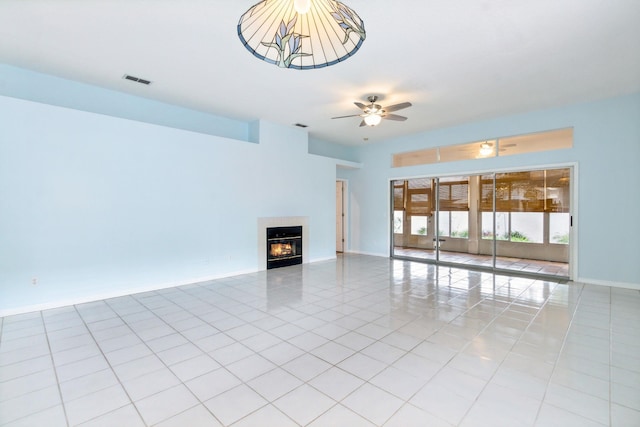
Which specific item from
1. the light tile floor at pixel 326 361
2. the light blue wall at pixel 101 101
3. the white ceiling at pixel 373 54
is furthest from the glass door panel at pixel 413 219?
the light blue wall at pixel 101 101

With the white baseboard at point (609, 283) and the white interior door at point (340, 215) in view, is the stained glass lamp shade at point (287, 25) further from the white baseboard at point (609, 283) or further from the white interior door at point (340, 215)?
the white interior door at point (340, 215)

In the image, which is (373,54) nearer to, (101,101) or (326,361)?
(326,361)

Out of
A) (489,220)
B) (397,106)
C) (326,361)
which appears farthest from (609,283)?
(326,361)

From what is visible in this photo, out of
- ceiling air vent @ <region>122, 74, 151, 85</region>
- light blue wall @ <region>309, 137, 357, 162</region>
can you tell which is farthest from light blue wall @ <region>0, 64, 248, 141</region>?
light blue wall @ <region>309, 137, 357, 162</region>

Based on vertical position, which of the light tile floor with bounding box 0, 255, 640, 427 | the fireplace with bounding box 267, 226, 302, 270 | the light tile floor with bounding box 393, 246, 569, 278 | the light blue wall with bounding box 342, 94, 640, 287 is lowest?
the light tile floor with bounding box 0, 255, 640, 427

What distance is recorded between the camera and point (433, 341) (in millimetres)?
2932

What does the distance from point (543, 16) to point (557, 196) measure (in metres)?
4.09

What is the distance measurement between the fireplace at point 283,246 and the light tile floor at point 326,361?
203cm

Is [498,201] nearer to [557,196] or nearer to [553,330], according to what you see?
[557,196]

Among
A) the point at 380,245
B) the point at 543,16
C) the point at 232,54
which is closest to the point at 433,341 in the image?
the point at 543,16

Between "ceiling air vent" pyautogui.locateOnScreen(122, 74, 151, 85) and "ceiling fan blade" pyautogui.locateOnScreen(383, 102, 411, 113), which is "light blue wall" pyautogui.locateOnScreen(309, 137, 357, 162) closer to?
"ceiling fan blade" pyautogui.locateOnScreen(383, 102, 411, 113)

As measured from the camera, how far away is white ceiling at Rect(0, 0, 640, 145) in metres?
2.76

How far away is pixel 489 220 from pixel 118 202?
7267 millimetres

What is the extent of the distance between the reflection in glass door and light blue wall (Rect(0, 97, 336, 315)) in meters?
3.75
